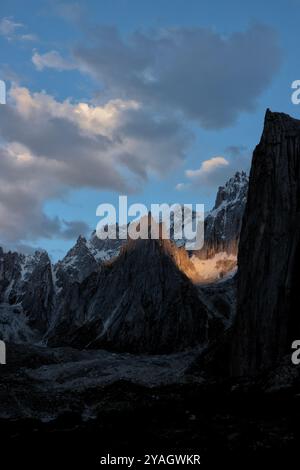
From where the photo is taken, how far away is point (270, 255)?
65.2m

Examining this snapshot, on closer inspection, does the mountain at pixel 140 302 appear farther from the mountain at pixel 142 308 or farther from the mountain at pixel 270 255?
the mountain at pixel 270 255

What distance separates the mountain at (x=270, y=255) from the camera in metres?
61.9

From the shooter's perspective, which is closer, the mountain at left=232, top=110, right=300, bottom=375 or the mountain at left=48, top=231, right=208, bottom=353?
the mountain at left=232, top=110, right=300, bottom=375

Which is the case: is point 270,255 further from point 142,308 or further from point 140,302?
point 140,302

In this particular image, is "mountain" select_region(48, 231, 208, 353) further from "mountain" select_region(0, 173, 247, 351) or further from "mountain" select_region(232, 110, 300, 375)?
"mountain" select_region(232, 110, 300, 375)

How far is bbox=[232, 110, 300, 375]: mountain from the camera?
61875 millimetres

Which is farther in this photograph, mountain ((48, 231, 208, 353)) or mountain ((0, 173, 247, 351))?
mountain ((0, 173, 247, 351))

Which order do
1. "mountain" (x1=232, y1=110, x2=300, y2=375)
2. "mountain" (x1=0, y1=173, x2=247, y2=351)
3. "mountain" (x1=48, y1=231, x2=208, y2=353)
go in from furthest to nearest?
"mountain" (x1=0, y1=173, x2=247, y2=351), "mountain" (x1=48, y1=231, x2=208, y2=353), "mountain" (x1=232, y1=110, x2=300, y2=375)

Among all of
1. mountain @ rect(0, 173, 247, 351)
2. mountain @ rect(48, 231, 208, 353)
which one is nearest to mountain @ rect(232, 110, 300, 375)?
mountain @ rect(48, 231, 208, 353)

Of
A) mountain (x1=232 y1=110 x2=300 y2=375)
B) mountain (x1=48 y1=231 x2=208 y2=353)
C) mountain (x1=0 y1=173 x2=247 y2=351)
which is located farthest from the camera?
mountain (x1=0 y1=173 x2=247 y2=351)

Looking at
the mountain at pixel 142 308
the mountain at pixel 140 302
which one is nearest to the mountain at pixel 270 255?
the mountain at pixel 142 308
